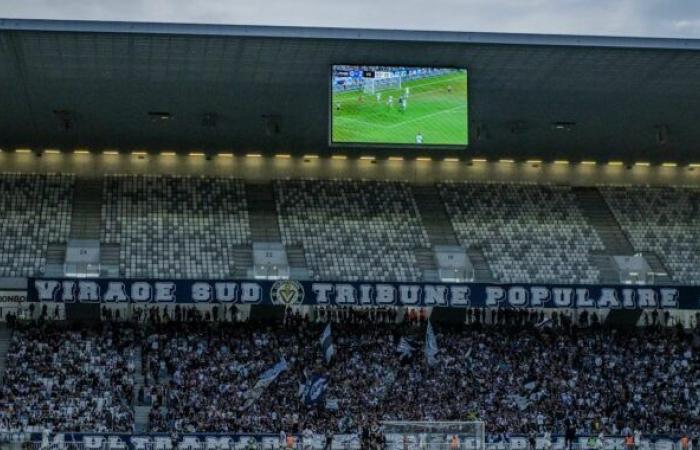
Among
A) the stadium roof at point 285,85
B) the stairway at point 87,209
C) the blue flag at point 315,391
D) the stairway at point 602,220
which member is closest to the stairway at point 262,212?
the stadium roof at point 285,85

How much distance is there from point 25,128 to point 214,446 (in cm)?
1937

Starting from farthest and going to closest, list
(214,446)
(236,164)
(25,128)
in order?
(236,164)
(25,128)
(214,446)

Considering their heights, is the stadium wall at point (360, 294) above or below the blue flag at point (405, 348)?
above

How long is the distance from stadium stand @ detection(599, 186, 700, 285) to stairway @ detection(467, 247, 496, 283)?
26.5 feet

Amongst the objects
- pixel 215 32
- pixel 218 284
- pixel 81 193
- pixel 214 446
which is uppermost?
pixel 215 32

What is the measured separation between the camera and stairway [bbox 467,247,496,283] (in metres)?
70.9

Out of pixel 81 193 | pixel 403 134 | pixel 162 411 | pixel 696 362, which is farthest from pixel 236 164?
pixel 696 362

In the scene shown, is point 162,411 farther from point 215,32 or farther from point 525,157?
point 525,157

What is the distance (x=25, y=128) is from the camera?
6862 cm

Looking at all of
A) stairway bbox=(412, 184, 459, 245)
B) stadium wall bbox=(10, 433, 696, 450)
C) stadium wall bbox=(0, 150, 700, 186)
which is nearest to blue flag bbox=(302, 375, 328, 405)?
stadium wall bbox=(10, 433, 696, 450)

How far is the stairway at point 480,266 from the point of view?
233 ft

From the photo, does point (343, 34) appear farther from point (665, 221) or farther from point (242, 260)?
point (665, 221)

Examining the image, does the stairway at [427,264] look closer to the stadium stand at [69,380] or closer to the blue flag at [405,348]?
the blue flag at [405,348]

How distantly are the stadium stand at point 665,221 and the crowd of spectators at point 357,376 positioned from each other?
5.29 meters
